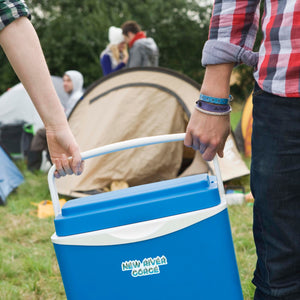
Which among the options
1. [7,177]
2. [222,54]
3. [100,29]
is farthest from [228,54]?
[100,29]

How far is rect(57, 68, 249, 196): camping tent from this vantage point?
3.44 meters

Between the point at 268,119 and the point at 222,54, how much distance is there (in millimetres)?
156

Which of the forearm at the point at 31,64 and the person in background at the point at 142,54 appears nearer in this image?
the forearm at the point at 31,64

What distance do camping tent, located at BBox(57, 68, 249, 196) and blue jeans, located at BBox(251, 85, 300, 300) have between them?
2549 mm

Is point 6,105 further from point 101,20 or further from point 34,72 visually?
point 101,20

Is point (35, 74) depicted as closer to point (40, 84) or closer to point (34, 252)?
point (40, 84)

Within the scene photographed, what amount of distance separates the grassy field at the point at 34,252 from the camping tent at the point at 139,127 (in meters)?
0.40

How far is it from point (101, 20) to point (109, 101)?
8843mm

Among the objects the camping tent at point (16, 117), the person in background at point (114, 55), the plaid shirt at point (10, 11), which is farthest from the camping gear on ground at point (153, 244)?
the camping tent at point (16, 117)

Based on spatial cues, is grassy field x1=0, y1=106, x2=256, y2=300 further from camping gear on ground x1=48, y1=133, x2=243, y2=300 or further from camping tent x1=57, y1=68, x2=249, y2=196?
camping gear on ground x1=48, y1=133, x2=243, y2=300

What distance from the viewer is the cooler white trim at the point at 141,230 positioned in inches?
37.1

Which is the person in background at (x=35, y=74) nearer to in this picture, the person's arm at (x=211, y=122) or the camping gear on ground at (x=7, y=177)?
the person's arm at (x=211, y=122)

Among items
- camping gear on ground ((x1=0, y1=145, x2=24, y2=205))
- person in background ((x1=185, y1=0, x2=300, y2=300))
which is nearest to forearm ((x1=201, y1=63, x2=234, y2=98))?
person in background ((x1=185, y1=0, x2=300, y2=300))

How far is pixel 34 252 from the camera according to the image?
7.63ft
